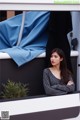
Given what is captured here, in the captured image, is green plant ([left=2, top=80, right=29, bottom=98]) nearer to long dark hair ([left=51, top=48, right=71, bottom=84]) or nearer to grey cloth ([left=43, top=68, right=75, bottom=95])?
grey cloth ([left=43, top=68, right=75, bottom=95])

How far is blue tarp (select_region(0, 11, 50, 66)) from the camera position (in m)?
4.05

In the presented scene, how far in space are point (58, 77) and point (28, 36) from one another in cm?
63

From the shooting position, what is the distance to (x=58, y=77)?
403cm


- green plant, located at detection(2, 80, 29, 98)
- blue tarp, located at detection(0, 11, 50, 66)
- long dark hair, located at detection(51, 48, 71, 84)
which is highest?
blue tarp, located at detection(0, 11, 50, 66)

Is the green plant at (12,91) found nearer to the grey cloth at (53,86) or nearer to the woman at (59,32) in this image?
the grey cloth at (53,86)

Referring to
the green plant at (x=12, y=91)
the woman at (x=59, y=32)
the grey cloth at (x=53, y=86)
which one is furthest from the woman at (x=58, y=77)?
the green plant at (x=12, y=91)

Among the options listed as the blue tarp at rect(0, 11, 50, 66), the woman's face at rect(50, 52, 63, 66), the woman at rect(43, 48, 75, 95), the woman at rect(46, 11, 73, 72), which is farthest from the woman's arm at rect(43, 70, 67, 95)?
the woman at rect(46, 11, 73, 72)

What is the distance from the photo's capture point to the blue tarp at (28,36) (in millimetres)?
4055

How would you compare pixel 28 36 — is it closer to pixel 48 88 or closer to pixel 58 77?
pixel 58 77

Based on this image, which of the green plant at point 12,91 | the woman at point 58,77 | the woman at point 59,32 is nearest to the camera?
the green plant at point 12,91

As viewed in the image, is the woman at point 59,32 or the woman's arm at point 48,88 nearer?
the woman's arm at point 48,88

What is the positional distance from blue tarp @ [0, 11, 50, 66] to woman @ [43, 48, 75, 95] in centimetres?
19

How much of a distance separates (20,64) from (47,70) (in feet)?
0.97

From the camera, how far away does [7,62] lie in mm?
3857
